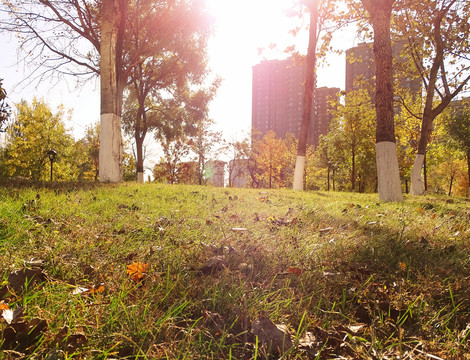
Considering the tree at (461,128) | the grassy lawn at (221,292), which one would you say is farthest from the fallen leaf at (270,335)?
the tree at (461,128)

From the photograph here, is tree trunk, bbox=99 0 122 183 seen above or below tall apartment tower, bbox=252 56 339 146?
below

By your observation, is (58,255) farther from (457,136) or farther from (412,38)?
(457,136)

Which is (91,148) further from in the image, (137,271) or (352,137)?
(137,271)

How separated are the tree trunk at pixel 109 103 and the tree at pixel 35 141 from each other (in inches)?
908

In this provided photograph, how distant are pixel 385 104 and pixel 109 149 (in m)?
8.34

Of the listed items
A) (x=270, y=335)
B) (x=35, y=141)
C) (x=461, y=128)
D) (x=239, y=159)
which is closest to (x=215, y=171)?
(x=239, y=159)

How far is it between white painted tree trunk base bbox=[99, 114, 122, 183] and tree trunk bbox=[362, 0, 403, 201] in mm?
7979

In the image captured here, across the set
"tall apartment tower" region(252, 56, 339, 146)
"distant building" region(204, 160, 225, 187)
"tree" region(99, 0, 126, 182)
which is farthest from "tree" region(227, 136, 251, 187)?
"tree" region(99, 0, 126, 182)

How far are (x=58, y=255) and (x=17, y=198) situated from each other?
2.37 m

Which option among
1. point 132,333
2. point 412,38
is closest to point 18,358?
point 132,333

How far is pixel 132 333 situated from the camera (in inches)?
47.4

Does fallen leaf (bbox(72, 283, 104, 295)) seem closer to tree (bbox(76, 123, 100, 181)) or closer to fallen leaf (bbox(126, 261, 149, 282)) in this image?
fallen leaf (bbox(126, 261, 149, 282))

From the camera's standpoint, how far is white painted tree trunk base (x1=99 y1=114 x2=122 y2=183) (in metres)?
9.23

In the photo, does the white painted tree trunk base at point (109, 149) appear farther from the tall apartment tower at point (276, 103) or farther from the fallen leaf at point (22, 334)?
the tall apartment tower at point (276, 103)
